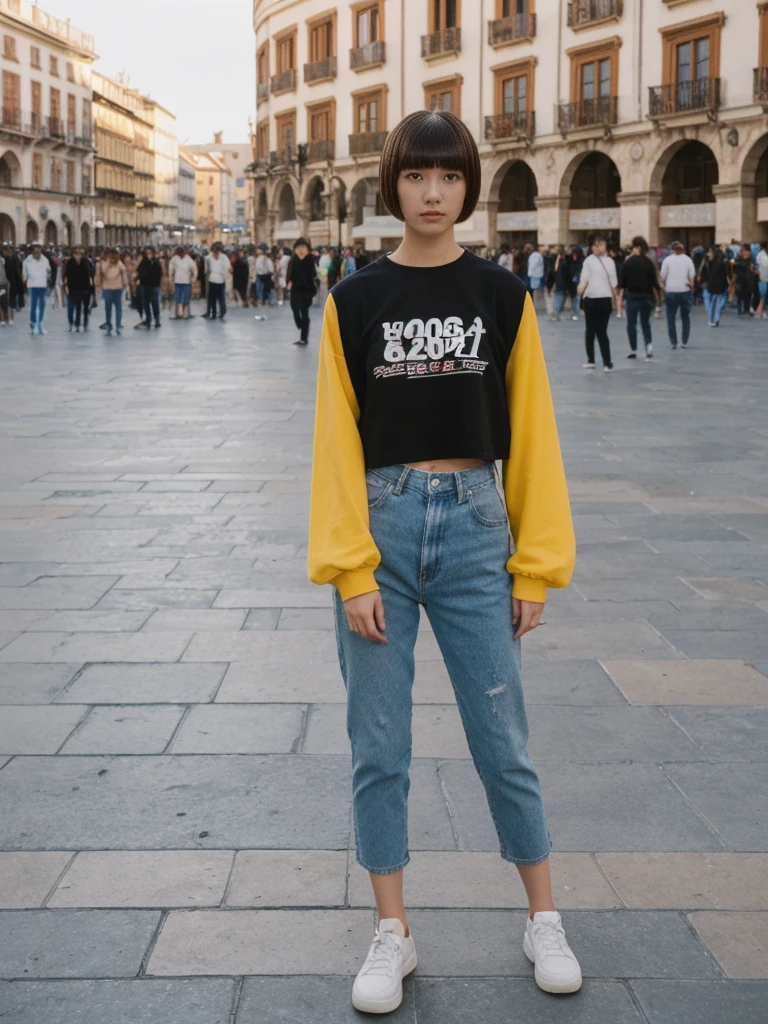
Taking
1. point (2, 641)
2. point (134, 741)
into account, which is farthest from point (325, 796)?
point (2, 641)

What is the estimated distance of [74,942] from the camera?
281 centimetres

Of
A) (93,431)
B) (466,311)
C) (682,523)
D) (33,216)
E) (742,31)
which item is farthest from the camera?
(33,216)

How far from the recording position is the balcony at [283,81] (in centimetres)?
5381

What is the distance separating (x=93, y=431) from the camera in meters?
11.3

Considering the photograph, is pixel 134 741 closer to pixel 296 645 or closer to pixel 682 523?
pixel 296 645

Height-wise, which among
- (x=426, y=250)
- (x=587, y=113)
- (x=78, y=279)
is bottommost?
(x=426, y=250)

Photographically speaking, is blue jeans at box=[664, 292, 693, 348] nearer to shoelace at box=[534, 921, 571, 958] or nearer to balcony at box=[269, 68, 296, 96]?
shoelace at box=[534, 921, 571, 958]

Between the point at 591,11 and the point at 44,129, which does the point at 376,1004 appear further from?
the point at 44,129

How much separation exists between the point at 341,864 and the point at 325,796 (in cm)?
42

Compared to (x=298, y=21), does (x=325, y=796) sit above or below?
below

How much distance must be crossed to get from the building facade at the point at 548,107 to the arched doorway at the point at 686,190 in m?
0.04

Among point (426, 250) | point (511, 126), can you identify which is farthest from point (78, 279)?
point (426, 250)

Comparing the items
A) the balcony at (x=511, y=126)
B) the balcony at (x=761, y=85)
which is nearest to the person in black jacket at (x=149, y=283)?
the balcony at (x=761, y=85)

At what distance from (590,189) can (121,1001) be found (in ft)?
135
